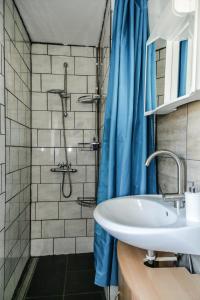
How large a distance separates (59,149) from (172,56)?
172cm

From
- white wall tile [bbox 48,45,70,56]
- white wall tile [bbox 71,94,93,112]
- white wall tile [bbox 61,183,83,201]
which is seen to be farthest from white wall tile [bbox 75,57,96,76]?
white wall tile [bbox 61,183,83,201]

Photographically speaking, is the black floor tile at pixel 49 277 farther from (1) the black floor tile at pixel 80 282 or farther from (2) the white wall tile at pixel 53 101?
(2) the white wall tile at pixel 53 101

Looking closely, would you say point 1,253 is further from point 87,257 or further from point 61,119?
point 61,119

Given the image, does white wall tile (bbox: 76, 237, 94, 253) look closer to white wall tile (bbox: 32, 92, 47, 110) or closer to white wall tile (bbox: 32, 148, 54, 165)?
white wall tile (bbox: 32, 148, 54, 165)

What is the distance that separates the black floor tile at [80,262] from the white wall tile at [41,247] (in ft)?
0.83

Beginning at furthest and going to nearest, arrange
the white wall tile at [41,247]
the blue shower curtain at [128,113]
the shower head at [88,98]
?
1. the white wall tile at [41,247]
2. the shower head at [88,98]
3. the blue shower curtain at [128,113]

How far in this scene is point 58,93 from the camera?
2553 millimetres

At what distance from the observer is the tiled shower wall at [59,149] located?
2.58 m

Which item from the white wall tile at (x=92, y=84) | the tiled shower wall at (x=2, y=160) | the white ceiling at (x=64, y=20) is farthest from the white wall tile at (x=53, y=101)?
the tiled shower wall at (x=2, y=160)

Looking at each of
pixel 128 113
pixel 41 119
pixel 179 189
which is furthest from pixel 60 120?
pixel 179 189

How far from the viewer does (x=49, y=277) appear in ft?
7.10

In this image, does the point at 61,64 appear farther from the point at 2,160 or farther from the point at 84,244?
the point at 84,244

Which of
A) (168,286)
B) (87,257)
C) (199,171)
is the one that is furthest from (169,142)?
(87,257)

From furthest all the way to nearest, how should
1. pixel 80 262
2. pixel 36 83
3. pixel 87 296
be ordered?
1. pixel 36 83
2. pixel 80 262
3. pixel 87 296
